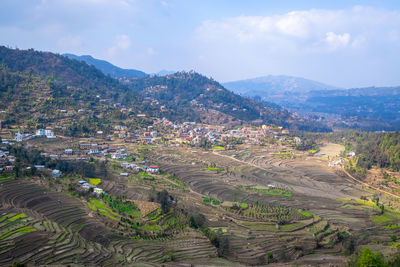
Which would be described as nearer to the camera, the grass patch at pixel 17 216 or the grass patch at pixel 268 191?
the grass patch at pixel 17 216

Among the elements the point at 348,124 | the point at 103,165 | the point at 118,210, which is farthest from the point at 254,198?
the point at 348,124

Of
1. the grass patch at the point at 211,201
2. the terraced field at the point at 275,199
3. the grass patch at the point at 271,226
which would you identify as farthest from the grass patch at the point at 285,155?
the grass patch at the point at 271,226

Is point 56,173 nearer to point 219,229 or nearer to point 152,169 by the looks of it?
point 152,169

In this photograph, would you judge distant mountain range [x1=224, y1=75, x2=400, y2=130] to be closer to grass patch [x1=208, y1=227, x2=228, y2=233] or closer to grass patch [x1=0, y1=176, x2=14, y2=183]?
grass patch [x1=208, y1=227, x2=228, y2=233]

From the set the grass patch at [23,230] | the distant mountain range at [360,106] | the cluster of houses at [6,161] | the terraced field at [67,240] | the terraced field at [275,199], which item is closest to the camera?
the terraced field at [67,240]

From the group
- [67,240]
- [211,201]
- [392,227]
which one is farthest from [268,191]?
[67,240]

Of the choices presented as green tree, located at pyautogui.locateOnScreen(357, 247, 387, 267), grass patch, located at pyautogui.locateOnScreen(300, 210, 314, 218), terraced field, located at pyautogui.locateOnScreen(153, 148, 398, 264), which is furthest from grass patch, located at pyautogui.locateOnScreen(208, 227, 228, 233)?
green tree, located at pyautogui.locateOnScreen(357, 247, 387, 267)

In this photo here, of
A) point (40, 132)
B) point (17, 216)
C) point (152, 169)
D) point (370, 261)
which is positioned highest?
point (40, 132)

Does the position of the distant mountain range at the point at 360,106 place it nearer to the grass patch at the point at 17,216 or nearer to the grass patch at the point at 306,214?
the grass patch at the point at 306,214

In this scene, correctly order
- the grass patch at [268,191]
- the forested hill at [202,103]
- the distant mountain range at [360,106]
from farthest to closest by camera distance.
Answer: the distant mountain range at [360,106] < the forested hill at [202,103] < the grass patch at [268,191]
